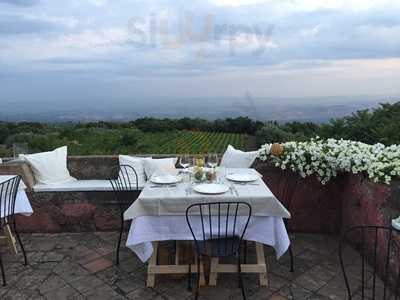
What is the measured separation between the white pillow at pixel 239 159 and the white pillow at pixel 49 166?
1935 mm

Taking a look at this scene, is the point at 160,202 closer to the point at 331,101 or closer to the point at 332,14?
the point at 332,14

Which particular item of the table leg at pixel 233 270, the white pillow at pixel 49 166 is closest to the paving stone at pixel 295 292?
the table leg at pixel 233 270

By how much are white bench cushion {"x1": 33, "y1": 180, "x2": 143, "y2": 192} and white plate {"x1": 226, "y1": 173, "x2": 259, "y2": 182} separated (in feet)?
4.02

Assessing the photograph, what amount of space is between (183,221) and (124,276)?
2.42 ft

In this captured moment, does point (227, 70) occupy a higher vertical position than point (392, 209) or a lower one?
higher

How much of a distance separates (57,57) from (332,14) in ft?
22.2

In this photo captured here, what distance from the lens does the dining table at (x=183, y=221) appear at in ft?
7.73

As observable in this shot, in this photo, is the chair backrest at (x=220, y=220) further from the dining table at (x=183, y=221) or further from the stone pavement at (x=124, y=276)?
the stone pavement at (x=124, y=276)

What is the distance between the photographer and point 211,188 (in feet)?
8.27

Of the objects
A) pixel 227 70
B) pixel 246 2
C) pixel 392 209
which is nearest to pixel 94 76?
pixel 227 70

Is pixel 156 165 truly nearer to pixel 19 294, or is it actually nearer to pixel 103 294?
pixel 103 294

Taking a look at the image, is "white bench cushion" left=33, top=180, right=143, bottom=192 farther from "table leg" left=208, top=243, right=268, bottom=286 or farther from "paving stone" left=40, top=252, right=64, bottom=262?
"table leg" left=208, top=243, right=268, bottom=286

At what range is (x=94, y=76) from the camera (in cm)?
911

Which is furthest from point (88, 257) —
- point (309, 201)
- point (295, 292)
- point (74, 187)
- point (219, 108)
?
point (219, 108)
